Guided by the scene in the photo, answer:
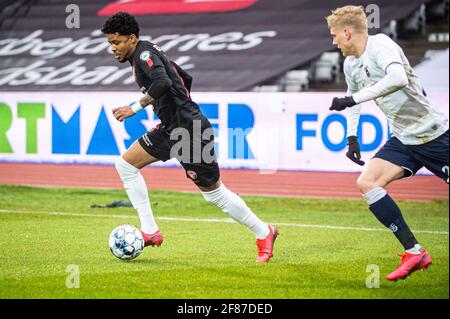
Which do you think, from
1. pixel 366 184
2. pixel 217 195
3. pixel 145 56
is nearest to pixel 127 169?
pixel 217 195

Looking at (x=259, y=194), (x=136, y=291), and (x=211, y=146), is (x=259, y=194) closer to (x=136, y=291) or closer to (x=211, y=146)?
(x=211, y=146)

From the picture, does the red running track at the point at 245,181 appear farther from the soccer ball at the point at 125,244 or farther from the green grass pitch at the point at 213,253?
the soccer ball at the point at 125,244

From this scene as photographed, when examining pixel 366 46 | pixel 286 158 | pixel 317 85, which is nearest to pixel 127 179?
pixel 366 46

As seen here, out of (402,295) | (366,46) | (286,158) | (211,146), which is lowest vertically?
(286,158)

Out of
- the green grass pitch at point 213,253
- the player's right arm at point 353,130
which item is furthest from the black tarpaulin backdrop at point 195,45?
the player's right arm at point 353,130

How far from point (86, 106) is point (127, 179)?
30.3 feet

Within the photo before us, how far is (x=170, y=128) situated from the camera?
781 cm

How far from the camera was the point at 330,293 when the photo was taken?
6379 millimetres

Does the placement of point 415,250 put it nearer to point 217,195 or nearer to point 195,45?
point 217,195

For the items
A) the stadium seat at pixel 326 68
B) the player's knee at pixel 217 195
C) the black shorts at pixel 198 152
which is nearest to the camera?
the black shorts at pixel 198 152

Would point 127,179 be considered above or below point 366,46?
below

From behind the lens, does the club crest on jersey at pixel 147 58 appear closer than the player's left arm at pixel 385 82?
No

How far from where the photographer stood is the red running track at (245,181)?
14.1 m
